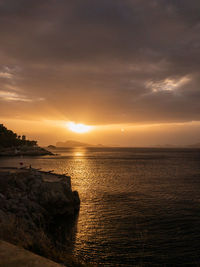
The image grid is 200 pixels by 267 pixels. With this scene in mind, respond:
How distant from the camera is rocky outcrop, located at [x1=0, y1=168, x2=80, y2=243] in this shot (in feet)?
69.0

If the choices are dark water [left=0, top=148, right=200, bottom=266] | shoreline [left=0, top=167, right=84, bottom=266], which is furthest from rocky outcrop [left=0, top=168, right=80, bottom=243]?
dark water [left=0, top=148, right=200, bottom=266]

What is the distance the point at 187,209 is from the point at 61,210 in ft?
53.7

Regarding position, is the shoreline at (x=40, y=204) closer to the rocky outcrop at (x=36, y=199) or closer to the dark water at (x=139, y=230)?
the rocky outcrop at (x=36, y=199)

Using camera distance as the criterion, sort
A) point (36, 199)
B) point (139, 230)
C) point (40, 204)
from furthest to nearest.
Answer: point (36, 199), point (40, 204), point (139, 230)

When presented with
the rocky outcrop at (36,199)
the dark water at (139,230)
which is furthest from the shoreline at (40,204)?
the dark water at (139,230)

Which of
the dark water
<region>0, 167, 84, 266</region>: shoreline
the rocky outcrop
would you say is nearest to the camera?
the dark water

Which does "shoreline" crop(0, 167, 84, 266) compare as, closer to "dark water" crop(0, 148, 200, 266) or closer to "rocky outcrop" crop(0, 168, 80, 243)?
"rocky outcrop" crop(0, 168, 80, 243)

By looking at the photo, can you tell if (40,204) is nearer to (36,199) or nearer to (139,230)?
(36,199)

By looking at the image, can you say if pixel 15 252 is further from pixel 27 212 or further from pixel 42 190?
pixel 42 190

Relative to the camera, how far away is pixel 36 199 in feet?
79.5

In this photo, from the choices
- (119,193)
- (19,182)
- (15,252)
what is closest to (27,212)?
(19,182)

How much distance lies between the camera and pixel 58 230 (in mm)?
20812

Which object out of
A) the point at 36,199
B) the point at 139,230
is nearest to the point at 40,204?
the point at 36,199

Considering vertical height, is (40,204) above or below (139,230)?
above
